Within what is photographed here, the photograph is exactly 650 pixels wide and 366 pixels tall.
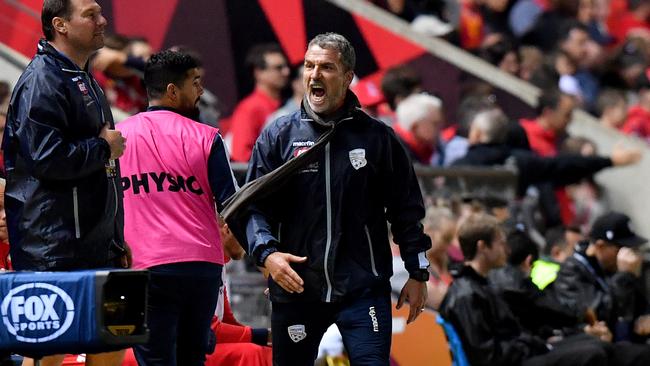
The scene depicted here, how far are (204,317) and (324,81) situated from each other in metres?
1.34

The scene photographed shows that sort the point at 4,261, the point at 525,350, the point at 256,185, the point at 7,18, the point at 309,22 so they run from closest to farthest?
the point at 256,185 → the point at 4,261 → the point at 525,350 → the point at 7,18 → the point at 309,22

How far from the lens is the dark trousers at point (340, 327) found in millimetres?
7977

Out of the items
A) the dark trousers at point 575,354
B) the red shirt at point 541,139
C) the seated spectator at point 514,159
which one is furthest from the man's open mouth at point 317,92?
the red shirt at point 541,139

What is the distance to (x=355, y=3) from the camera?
56.6 ft

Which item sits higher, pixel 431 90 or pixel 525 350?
pixel 431 90

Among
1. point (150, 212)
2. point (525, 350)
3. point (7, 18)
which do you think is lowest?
point (525, 350)

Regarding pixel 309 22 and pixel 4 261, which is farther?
pixel 309 22

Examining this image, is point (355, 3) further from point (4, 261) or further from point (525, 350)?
point (4, 261)

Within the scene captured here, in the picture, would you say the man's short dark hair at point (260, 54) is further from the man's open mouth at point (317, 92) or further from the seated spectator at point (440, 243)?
the man's open mouth at point (317, 92)

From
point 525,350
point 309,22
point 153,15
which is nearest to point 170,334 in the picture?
point 525,350

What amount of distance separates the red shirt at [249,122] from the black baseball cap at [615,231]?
2.96 meters

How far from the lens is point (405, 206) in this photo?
8.23 meters

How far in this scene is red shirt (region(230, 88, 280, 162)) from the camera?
14.0 meters

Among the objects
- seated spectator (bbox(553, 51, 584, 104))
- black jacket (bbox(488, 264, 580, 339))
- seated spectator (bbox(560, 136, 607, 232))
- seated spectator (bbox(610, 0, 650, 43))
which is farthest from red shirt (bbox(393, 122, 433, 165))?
seated spectator (bbox(610, 0, 650, 43))
